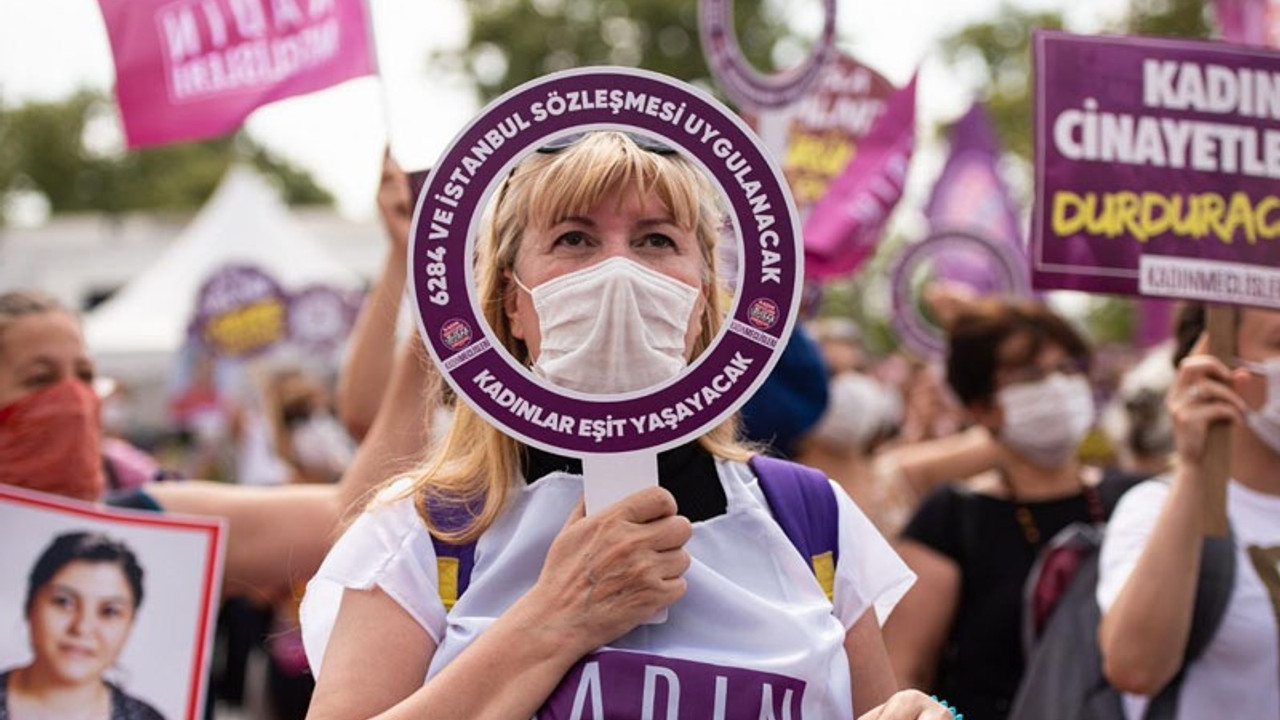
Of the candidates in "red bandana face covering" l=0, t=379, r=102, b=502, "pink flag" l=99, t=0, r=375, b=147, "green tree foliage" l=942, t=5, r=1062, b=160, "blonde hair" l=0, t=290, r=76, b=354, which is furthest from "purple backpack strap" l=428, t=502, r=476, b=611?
"green tree foliage" l=942, t=5, r=1062, b=160

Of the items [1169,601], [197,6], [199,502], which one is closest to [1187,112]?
[1169,601]

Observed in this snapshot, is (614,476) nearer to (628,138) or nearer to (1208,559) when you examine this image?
(628,138)

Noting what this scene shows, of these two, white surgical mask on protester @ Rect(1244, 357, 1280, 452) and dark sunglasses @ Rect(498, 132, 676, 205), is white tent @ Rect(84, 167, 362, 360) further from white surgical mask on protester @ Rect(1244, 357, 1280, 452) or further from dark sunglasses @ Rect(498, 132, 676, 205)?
dark sunglasses @ Rect(498, 132, 676, 205)

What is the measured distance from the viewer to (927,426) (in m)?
8.38

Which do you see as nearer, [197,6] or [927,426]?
[197,6]

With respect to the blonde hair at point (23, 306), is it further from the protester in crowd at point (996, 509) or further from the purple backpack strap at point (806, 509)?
the protester in crowd at point (996, 509)

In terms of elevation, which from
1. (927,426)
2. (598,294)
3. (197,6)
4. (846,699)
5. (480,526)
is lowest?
(927,426)

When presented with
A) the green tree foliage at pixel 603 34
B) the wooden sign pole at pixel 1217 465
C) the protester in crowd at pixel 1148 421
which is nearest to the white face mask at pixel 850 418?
the protester in crowd at pixel 1148 421

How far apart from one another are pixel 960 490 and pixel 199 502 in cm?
214

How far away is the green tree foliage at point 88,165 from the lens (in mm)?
70375

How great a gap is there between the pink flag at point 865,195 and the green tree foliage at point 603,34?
1655 inches

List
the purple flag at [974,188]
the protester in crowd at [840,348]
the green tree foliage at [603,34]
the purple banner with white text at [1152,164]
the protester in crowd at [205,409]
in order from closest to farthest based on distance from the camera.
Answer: the purple banner with white text at [1152,164]
the protester in crowd at [840,348]
the purple flag at [974,188]
the protester in crowd at [205,409]
the green tree foliage at [603,34]

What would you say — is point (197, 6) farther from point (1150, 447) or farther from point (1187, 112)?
point (1150, 447)

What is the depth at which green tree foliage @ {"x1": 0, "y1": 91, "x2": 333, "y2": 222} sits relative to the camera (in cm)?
7038
